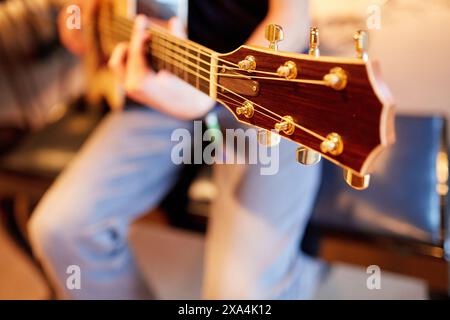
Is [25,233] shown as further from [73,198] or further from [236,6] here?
[236,6]

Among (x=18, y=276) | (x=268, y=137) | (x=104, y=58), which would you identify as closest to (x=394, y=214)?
(x=268, y=137)

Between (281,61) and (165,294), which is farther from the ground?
(281,61)

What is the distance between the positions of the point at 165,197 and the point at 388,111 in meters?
0.61

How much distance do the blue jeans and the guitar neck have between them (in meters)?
0.17

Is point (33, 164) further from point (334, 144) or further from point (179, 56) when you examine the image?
point (334, 144)

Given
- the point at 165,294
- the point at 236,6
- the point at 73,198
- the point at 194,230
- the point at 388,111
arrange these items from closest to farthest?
1. the point at 388,111
2. the point at 236,6
3. the point at 73,198
4. the point at 194,230
5. the point at 165,294

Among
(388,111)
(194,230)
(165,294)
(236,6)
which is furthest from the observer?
(165,294)

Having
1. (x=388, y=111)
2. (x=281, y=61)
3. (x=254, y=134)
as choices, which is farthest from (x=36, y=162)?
(x=388, y=111)

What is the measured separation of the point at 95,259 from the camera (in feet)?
2.65

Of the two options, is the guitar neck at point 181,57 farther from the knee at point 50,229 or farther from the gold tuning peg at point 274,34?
the knee at point 50,229

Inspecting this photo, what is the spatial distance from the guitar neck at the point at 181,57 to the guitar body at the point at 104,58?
5 cm

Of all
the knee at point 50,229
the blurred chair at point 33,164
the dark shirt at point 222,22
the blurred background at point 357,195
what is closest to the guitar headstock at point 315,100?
the dark shirt at point 222,22

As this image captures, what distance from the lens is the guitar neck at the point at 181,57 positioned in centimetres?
55

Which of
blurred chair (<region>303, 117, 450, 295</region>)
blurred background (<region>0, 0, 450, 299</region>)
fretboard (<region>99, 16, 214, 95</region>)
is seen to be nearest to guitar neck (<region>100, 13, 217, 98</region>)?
fretboard (<region>99, 16, 214, 95</region>)
